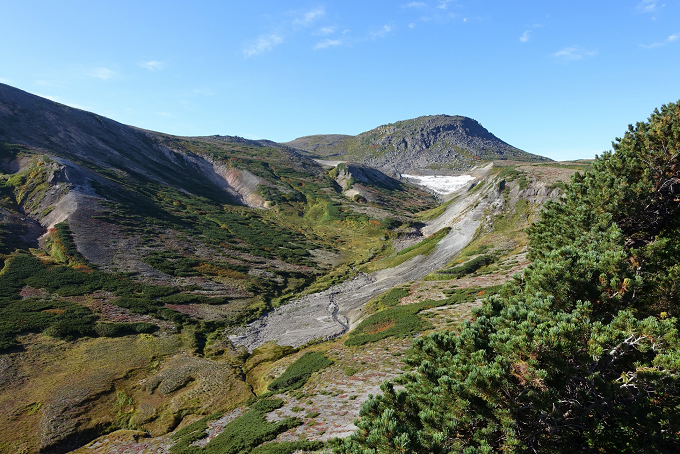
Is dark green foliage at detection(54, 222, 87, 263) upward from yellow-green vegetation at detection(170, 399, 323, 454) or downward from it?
upward

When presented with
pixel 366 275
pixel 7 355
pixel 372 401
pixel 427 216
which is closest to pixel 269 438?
pixel 372 401

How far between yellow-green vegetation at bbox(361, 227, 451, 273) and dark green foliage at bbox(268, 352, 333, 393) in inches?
1630

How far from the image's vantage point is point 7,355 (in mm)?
35812

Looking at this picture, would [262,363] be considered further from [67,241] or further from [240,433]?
[67,241]

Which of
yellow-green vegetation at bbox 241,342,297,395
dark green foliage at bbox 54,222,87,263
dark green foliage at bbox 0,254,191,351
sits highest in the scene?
dark green foliage at bbox 54,222,87,263

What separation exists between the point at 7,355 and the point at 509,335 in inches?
2043

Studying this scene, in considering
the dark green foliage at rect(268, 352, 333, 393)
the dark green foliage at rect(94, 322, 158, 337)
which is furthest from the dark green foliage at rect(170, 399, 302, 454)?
the dark green foliage at rect(94, 322, 158, 337)

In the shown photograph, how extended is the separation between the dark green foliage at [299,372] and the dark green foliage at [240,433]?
3.28 meters

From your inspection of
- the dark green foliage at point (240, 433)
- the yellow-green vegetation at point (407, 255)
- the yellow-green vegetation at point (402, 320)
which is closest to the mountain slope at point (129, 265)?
the dark green foliage at point (240, 433)

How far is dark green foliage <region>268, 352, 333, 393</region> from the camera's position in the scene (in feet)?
98.3

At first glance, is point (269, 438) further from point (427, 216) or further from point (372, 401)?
point (427, 216)

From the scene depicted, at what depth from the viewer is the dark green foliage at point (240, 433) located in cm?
2044

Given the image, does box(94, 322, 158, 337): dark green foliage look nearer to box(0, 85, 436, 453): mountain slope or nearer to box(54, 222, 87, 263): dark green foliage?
box(0, 85, 436, 453): mountain slope

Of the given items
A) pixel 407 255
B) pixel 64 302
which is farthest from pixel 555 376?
pixel 407 255
